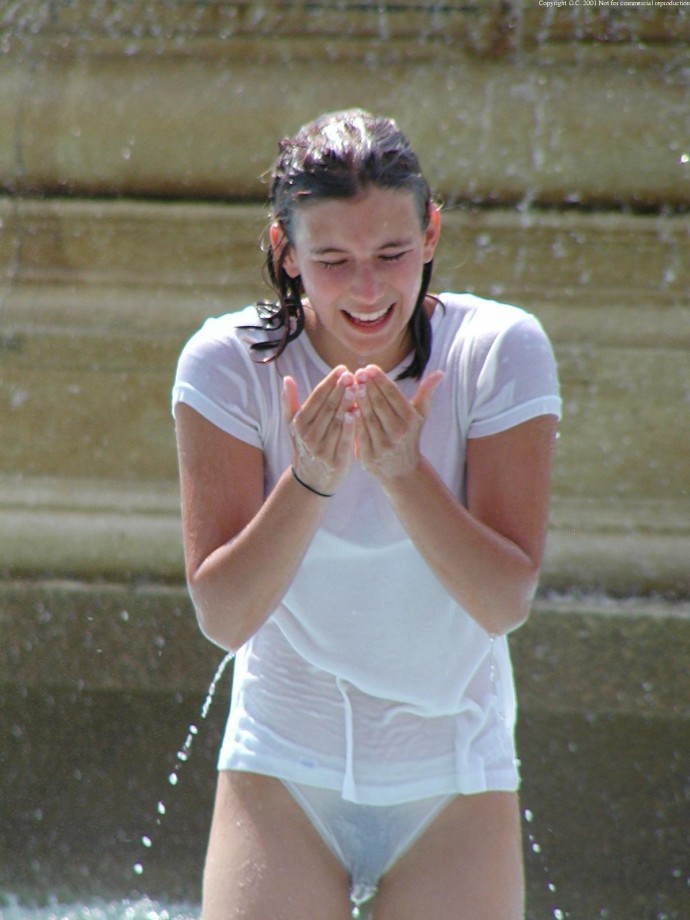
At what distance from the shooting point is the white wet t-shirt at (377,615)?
2.14 meters

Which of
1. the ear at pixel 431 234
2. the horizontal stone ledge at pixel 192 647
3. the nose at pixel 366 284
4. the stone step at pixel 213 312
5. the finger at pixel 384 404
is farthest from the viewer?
the stone step at pixel 213 312

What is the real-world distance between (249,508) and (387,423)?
11.9 inches

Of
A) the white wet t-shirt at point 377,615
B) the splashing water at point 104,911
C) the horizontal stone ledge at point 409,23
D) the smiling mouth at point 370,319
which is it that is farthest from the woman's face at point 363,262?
the splashing water at point 104,911

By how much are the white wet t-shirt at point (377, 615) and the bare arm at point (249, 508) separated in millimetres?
60

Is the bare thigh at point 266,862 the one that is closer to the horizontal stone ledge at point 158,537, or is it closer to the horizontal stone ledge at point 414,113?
the horizontal stone ledge at point 158,537

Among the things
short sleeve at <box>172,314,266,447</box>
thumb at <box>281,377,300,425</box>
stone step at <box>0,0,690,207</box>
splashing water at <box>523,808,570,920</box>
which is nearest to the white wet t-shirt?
short sleeve at <box>172,314,266,447</box>

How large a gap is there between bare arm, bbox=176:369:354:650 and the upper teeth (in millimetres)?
163

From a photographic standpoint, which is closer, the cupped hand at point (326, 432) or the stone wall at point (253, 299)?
the cupped hand at point (326, 432)

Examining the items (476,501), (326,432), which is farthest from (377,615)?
(326,432)

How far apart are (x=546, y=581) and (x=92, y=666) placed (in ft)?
4.31

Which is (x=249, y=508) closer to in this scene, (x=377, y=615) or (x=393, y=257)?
(x=377, y=615)

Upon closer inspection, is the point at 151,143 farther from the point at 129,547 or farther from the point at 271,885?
the point at 271,885

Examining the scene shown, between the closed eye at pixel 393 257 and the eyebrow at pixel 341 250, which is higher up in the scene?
the eyebrow at pixel 341 250

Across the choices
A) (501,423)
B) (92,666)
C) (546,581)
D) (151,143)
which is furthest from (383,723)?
(151,143)
